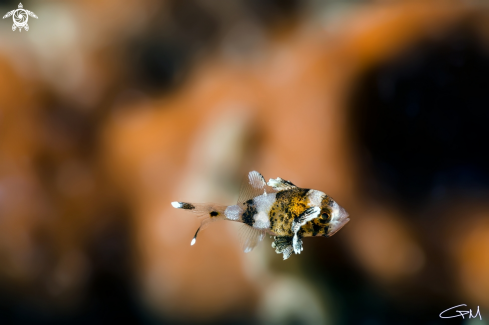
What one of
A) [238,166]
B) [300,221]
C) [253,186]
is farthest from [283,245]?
[238,166]

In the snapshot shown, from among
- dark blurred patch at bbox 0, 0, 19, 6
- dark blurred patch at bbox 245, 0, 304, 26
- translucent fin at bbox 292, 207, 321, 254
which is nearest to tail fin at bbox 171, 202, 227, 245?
translucent fin at bbox 292, 207, 321, 254

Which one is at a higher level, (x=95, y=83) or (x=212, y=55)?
(x=212, y=55)

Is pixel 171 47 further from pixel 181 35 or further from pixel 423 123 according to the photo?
pixel 423 123

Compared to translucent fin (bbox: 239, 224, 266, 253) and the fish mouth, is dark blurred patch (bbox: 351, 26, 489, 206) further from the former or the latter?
translucent fin (bbox: 239, 224, 266, 253)

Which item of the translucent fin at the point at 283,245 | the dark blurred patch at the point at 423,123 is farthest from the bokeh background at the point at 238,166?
the translucent fin at the point at 283,245

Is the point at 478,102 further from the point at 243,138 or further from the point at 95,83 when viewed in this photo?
the point at 95,83

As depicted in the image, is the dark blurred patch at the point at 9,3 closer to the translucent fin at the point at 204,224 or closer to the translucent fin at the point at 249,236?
the translucent fin at the point at 204,224

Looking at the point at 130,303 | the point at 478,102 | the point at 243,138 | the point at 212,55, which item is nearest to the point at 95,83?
the point at 212,55
